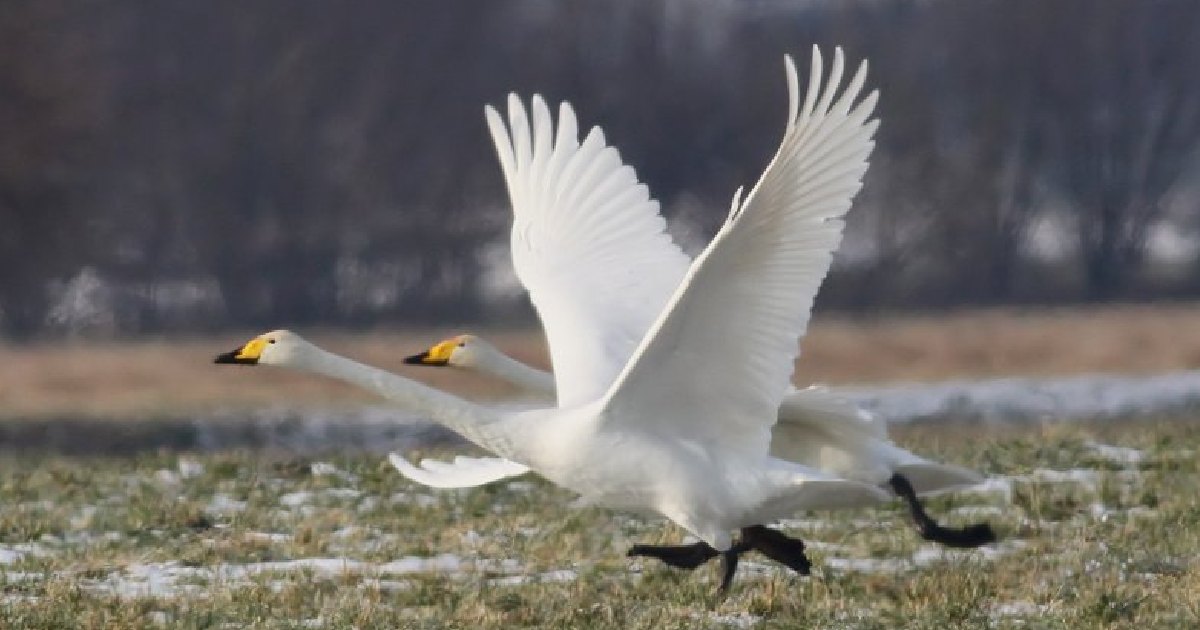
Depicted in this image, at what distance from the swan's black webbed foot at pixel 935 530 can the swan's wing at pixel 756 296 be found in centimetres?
97

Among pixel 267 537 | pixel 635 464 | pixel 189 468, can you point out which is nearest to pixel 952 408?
pixel 189 468

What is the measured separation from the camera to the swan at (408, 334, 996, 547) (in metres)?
7.29

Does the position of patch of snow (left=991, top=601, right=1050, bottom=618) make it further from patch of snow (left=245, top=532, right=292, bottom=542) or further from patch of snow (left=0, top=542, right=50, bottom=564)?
patch of snow (left=0, top=542, right=50, bottom=564)

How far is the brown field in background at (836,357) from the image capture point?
629 inches

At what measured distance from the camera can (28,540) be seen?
7.98 metres

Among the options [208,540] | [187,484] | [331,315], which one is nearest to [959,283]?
[331,315]

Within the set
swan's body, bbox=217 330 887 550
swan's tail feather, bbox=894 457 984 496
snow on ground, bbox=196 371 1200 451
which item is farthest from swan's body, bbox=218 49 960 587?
snow on ground, bbox=196 371 1200 451

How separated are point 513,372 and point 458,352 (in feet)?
1.25

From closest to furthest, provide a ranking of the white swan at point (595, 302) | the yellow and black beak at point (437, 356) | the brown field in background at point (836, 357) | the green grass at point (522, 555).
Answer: the green grass at point (522, 555) → the yellow and black beak at point (437, 356) → the white swan at point (595, 302) → the brown field in background at point (836, 357)

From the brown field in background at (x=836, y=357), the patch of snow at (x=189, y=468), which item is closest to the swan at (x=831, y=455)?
the patch of snow at (x=189, y=468)

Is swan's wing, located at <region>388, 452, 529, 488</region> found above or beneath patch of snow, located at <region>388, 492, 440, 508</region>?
beneath

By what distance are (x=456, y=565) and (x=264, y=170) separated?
64.1ft

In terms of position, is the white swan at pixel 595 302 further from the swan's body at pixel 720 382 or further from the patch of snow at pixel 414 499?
the patch of snow at pixel 414 499

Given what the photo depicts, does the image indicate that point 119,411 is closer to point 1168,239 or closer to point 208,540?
point 208,540
